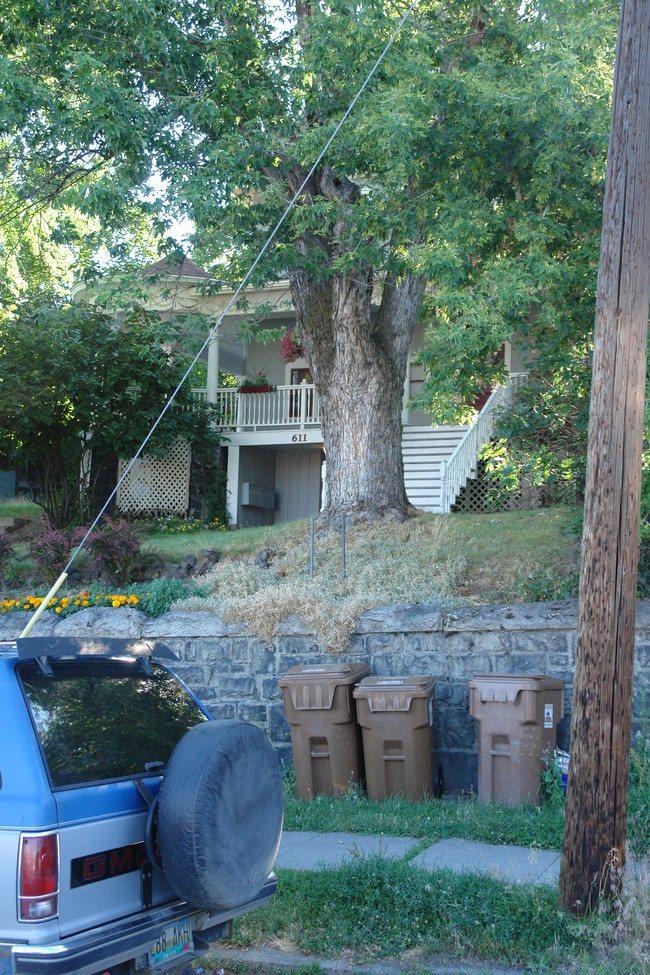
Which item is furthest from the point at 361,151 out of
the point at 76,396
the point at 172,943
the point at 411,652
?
the point at 76,396

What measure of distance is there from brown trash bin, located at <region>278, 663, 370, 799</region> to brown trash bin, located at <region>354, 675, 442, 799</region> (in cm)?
22

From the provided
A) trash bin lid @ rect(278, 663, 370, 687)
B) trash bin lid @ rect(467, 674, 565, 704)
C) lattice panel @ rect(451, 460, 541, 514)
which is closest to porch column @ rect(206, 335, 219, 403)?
lattice panel @ rect(451, 460, 541, 514)

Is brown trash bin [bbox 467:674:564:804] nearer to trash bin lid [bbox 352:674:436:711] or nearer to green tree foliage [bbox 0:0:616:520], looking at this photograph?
trash bin lid [bbox 352:674:436:711]

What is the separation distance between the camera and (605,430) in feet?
16.8

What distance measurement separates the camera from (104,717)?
4258 millimetres

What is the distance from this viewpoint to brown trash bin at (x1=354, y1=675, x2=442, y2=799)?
7.70 m

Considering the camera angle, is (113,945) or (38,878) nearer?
(38,878)

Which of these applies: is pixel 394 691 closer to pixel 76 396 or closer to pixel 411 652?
pixel 411 652

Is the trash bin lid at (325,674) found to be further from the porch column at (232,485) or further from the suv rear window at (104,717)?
the porch column at (232,485)

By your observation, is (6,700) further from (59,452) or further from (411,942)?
(59,452)

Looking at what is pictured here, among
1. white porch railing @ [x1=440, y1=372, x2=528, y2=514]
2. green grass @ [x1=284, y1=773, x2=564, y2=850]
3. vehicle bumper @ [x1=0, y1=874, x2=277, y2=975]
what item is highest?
white porch railing @ [x1=440, y1=372, x2=528, y2=514]

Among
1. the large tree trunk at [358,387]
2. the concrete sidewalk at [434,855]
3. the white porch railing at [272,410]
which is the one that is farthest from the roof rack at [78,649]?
the white porch railing at [272,410]

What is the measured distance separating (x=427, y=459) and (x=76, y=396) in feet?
21.1

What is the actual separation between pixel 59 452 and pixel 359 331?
24.6 feet
